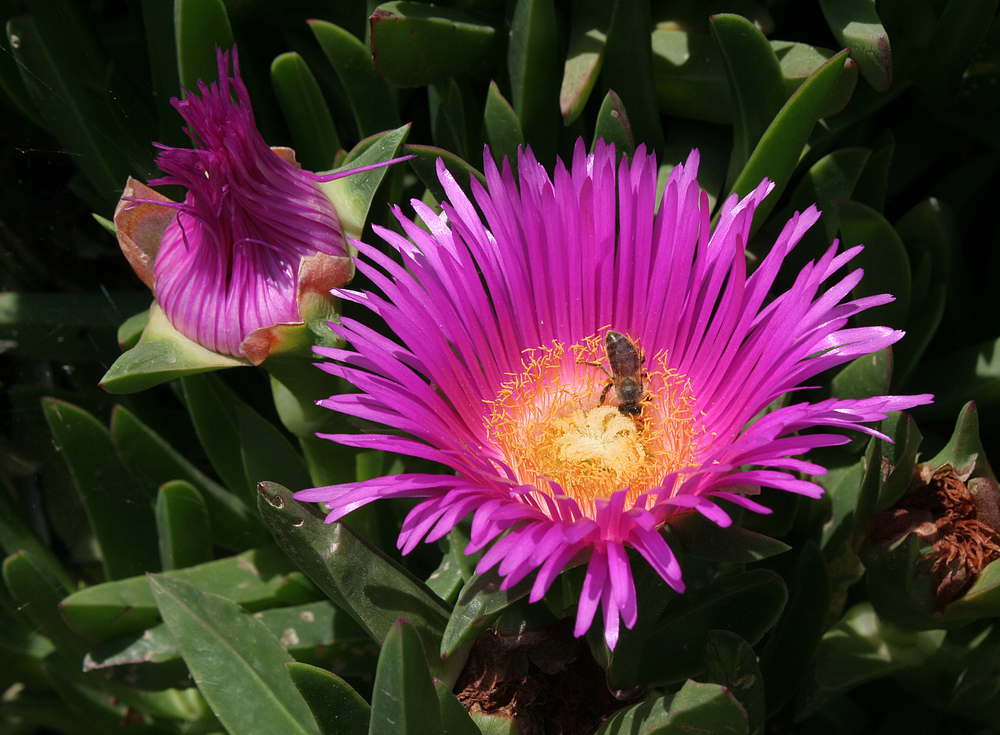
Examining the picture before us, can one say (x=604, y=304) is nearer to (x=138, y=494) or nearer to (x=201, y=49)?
(x=201, y=49)

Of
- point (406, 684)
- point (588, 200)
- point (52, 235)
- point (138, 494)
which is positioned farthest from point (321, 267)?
point (52, 235)

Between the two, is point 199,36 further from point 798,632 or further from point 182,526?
point 798,632

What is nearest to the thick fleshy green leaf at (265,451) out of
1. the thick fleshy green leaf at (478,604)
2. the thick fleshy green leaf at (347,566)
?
the thick fleshy green leaf at (347,566)

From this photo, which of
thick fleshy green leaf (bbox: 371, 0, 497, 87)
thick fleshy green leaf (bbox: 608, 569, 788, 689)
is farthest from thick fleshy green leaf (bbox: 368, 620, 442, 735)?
thick fleshy green leaf (bbox: 371, 0, 497, 87)

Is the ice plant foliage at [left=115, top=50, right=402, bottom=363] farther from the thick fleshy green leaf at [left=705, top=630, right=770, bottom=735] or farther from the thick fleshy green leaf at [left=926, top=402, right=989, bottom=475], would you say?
the thick fleshy green leaf at [left=926, top=402, right=989, bottom=475]

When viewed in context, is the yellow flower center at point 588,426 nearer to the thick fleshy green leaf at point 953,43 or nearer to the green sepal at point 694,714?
the green sepal at point 694,714

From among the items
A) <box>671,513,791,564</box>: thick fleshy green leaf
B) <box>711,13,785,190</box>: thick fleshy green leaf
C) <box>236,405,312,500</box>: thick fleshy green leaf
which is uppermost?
<box>711,13,785,190</box>: thick fleshy green leaf

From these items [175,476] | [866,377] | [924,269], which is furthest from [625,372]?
[175,476]
